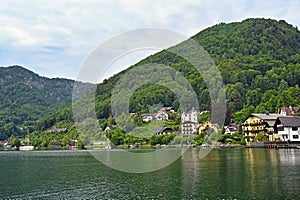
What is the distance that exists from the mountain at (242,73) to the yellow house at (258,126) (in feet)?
35.0

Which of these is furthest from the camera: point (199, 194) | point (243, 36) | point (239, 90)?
point (243, 36)

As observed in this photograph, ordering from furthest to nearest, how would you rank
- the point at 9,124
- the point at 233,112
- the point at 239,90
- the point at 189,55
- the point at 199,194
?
the point at 9,124 < the point at 189,55 < the point at 239,90 < the point at 233,112 < the point at 199,194

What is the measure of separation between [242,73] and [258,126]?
43.4 m

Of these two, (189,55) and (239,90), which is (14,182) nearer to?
(239,90)

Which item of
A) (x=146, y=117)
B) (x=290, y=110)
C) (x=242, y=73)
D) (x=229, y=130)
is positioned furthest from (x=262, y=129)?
(x=242, y=73)

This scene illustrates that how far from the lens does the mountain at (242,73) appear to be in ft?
303

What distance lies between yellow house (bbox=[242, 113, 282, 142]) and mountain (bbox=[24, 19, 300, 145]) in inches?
419

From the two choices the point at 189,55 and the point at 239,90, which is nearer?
the point at 239,90

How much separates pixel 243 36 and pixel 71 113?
223ft

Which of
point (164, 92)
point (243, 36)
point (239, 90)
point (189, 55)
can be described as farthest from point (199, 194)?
point (243, 36)

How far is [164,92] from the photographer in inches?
4505

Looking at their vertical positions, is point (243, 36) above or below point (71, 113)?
→ above

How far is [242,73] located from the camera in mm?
107562

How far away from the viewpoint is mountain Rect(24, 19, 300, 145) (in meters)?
92.2
